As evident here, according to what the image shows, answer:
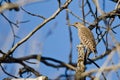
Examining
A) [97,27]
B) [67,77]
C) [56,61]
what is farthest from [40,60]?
[97,27]

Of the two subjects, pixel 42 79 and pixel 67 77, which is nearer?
pixel 67 77

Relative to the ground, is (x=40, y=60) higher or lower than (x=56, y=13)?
lower

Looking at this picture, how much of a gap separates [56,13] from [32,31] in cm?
29

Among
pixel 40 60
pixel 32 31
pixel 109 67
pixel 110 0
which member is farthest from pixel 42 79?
pixel 110 0

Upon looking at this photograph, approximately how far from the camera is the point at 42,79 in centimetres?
212

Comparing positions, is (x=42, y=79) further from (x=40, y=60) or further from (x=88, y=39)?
(x=88, y=39)

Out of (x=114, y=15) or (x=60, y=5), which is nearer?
(x=60, y=5)

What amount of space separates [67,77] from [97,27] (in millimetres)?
1964

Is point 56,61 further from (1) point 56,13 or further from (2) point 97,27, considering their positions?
(2) point 97,27

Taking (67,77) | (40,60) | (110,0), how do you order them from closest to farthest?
1. (40,60)
2. (67,77)
3. (110,0)

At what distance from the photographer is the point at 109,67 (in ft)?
3.64

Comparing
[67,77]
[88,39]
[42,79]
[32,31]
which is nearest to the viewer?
[67,77]

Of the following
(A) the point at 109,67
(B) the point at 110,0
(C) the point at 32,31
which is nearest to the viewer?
(A) the point at 109,67

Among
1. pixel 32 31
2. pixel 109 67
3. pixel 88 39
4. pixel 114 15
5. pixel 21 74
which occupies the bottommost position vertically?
pixel 109 67
